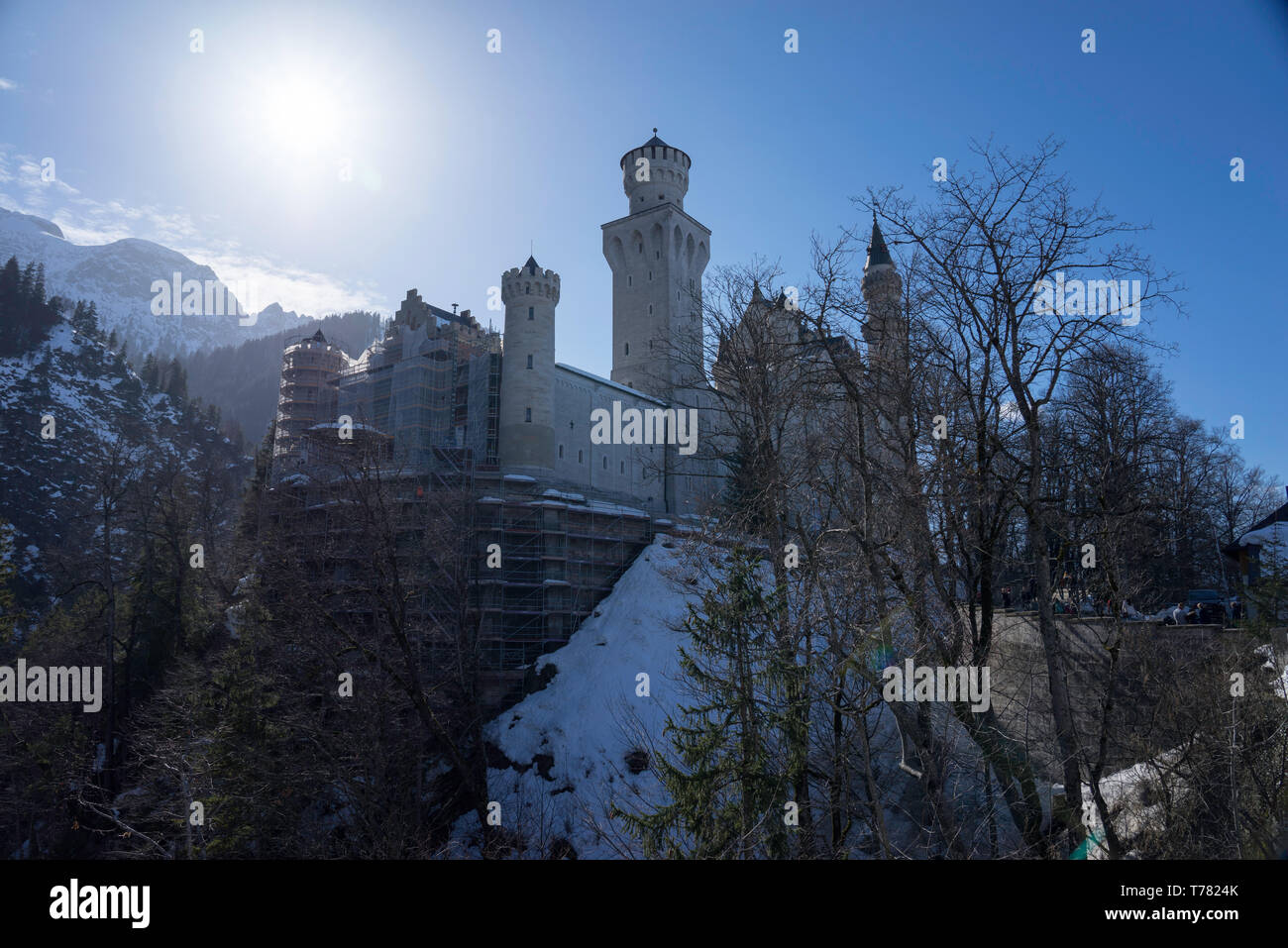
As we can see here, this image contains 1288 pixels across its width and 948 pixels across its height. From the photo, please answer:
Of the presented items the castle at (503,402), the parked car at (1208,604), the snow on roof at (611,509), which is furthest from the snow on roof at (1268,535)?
the snow on roof at (611,509)

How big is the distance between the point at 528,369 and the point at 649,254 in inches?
867

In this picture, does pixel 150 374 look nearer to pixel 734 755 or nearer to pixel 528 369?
pixel 528 369

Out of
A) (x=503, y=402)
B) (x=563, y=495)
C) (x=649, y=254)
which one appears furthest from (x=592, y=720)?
(x=649, y=254)

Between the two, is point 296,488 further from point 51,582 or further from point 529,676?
point 51,582

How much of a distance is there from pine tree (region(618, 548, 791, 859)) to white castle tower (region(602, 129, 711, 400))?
4438 cm

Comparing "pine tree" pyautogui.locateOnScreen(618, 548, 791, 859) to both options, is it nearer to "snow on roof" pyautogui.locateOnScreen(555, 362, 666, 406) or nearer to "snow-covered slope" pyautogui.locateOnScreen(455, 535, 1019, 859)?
"snow-covered slope" pyautogui.locateOnScreen(455, 535, 1019, 859)

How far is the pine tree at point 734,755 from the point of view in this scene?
34.0ft

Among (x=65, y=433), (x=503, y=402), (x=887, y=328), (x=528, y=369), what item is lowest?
(x=887, y=328)

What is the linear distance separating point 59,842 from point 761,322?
2832cm

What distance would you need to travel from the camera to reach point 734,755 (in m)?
11.3

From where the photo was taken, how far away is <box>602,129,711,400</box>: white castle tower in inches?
2245

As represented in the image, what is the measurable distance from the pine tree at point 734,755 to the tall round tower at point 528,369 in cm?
2857

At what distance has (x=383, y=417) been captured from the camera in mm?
42281
